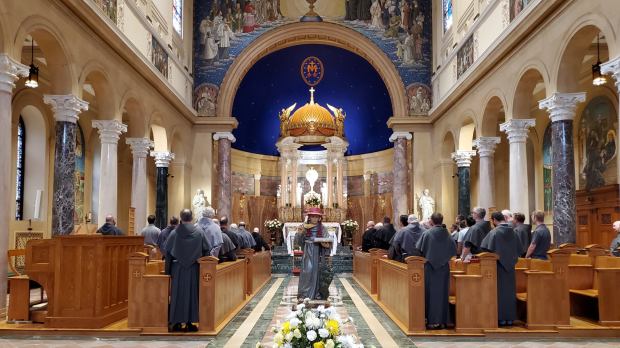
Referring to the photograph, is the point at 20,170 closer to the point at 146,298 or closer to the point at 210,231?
the point at 210,231

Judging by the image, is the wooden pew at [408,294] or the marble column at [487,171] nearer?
the wooden pew at [408,294]

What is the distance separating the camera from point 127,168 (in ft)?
72.8

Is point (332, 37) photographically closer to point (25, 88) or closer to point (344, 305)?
point (25, 88)

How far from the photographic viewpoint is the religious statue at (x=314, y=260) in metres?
10.2

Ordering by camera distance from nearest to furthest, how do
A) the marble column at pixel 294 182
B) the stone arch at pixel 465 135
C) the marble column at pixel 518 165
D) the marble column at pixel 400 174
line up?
the marble column at pixel 518 165 < the stone arch at pixel 465 135 < the marble column at pixel 400 174 < the marble column at pixel 294 182

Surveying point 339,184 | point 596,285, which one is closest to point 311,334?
point 596,285

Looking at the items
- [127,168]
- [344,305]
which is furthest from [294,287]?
[127,168]

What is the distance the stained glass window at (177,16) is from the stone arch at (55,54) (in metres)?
8.59

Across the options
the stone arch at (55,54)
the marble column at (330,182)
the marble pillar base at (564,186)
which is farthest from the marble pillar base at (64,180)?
the marble column at (330,182)

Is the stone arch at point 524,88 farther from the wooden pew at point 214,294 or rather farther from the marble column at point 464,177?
the wooden pew at point 214,294

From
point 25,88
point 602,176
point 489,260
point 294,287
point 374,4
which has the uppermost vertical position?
point 374,4

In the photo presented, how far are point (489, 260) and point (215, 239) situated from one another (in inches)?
172

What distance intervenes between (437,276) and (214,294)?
2.91 meters

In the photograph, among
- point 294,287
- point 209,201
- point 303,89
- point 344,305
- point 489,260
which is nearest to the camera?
point 489,260
